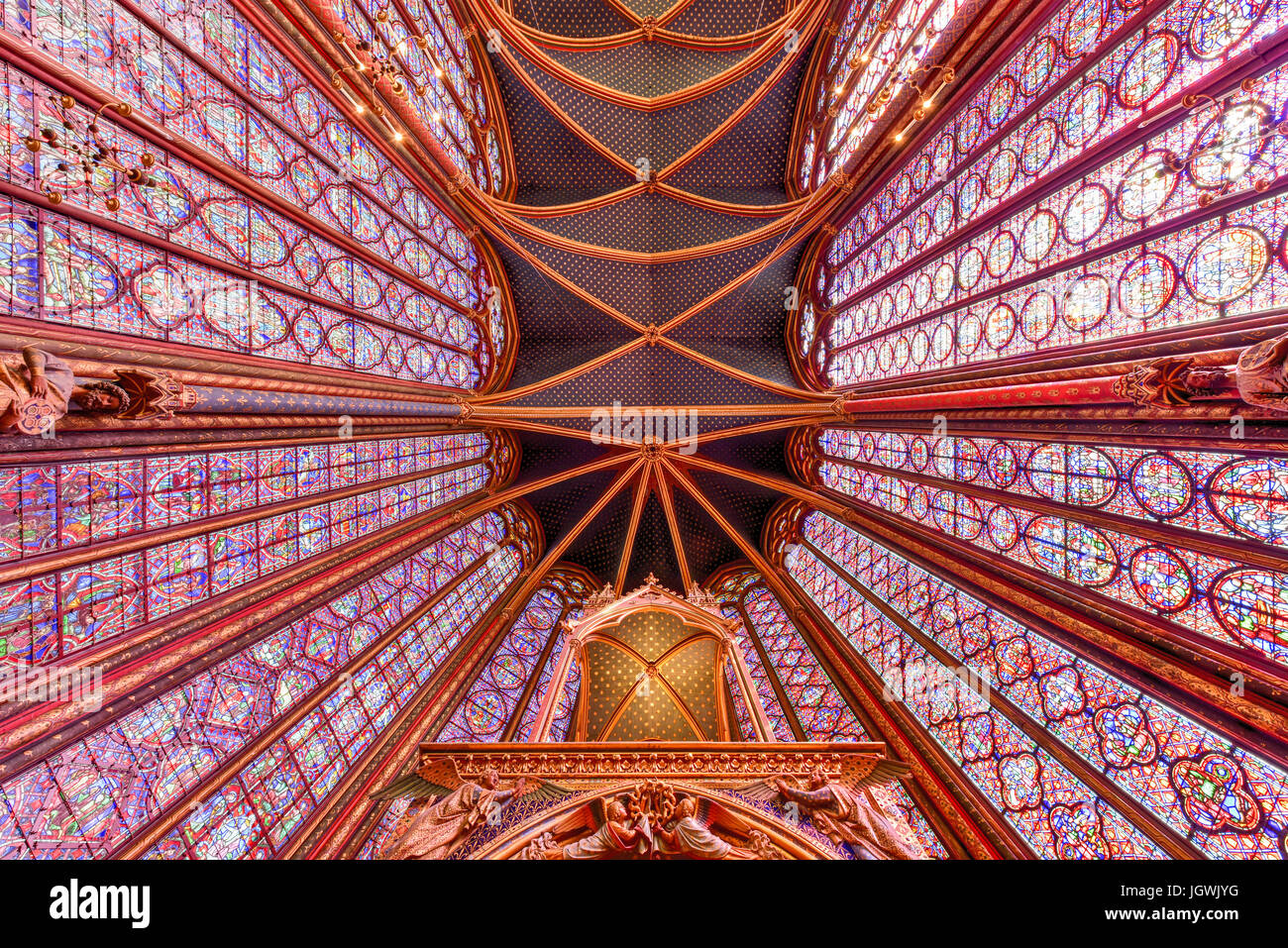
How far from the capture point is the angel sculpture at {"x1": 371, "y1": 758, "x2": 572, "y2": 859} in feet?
16.0

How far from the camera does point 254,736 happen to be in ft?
22.6

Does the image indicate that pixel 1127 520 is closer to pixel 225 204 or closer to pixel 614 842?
pixel 614 842

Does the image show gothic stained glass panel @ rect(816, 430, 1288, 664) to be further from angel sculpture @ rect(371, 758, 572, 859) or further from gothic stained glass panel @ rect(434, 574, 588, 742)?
gothic stained glass panel @ rect(434, 574, 588, 742)

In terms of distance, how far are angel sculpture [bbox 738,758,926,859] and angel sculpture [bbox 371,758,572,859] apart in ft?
7.59

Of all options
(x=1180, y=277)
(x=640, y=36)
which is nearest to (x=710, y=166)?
(x=640, y=36)

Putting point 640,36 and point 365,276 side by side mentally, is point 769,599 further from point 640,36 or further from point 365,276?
point 640,36

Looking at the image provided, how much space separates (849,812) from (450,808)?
158 inches

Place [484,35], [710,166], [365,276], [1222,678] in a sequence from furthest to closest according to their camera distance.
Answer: [710,166]
[484,35]
[365,276]
[1222,678]

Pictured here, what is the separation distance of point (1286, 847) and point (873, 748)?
3.44 meters

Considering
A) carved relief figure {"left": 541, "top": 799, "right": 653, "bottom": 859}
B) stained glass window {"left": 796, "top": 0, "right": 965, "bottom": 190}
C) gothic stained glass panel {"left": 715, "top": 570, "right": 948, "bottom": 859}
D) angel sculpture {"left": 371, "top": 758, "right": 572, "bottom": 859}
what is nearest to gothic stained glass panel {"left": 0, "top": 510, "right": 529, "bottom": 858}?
angel sculpture {"left": 371, "top": 758, "right": 572, "bottom": 859}

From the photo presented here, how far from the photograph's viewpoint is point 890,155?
10.3 metres

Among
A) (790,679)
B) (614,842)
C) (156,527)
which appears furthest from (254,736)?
(790,679)

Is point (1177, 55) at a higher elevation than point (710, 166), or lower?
lower

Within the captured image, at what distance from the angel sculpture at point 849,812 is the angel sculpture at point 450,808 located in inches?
91.1
